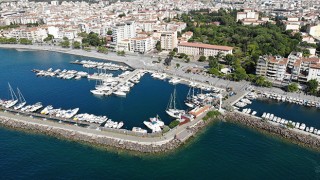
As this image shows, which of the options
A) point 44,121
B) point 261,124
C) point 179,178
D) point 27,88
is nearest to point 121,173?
point 179,178

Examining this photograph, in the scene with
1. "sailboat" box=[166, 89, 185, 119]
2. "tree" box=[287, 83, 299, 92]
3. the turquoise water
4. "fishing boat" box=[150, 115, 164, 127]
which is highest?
"tree" box=[287, 83, 299, 92]

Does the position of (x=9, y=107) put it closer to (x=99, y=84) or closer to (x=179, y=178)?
(x=99, y=84)

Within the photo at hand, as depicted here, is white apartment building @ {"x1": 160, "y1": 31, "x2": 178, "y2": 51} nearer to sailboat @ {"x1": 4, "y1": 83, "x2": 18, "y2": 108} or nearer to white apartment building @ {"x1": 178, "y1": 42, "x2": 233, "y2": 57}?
white apartment building @ {"x1": 178, "y1": 42, "x2": 233, "y2": 57}

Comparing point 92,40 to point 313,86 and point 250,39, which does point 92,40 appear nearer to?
point 250,39

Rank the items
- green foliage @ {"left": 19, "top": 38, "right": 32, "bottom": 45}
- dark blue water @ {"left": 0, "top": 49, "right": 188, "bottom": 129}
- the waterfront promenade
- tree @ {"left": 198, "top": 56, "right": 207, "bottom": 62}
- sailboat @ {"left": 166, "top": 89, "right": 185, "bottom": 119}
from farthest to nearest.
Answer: green foliage @ {"left": 19, "top": 38, "right": 32, "bottom": 45} → tree @ {"left": 198, "top": 56, "right": 207, "bottom": 62} → the waterfront promenade → dark blue water @ {"left": 0, "top": 49, "right": 188, "bottom": 129} → sailboat @ {"left": 166, "top": 89, "right": 185, "bottom": 119}

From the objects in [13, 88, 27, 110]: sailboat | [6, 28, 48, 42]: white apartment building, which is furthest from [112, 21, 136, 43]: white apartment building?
[13, 88, 27, 110]: sailboat

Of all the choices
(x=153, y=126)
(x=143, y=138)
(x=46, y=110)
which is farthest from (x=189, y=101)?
(x=46, y=110)
